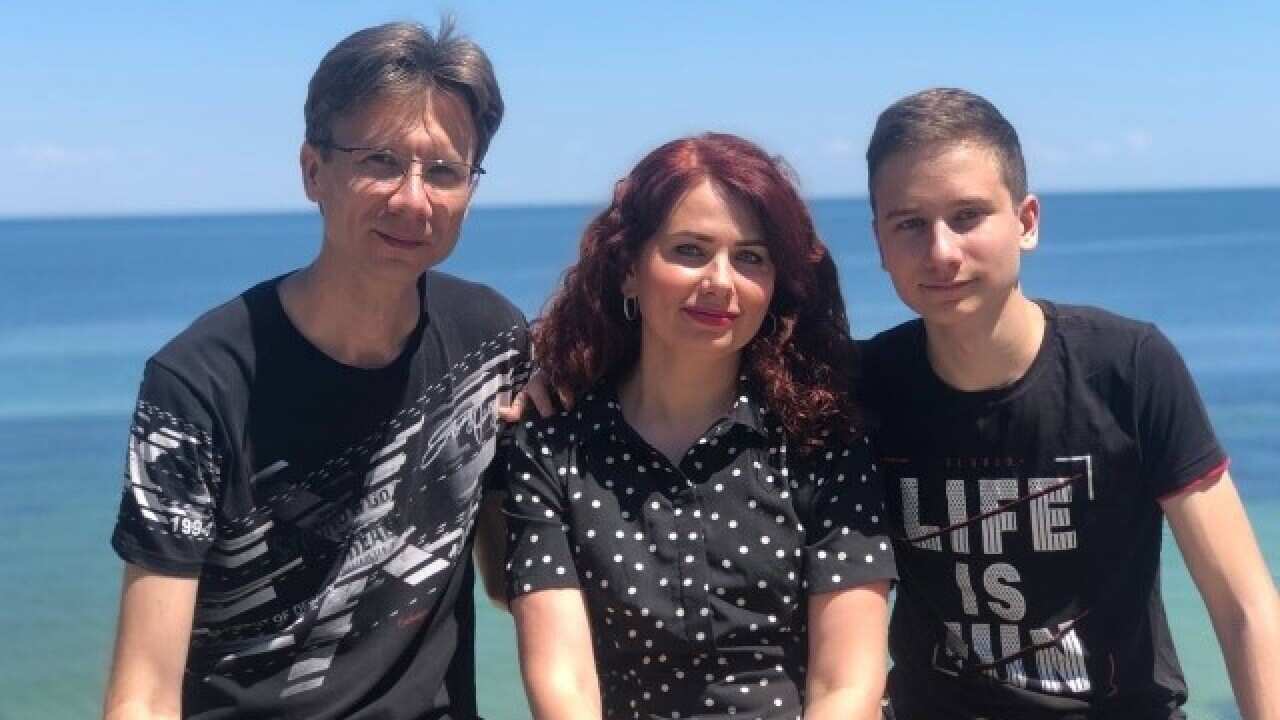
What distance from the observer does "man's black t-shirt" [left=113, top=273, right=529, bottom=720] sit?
3584 mm

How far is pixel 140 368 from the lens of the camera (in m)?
28.7

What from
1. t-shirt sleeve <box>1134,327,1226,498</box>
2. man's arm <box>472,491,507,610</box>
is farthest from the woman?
t-shirt sleeve <box>1134,327,1226,498</box>

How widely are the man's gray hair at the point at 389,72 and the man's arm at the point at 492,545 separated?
1.08 metres

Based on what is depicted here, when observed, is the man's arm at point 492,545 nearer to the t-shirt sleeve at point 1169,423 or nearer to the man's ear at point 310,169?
the man's ear at point 310,169

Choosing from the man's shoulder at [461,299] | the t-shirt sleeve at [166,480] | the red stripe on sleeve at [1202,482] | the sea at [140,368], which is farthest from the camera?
the sea at [140,368]

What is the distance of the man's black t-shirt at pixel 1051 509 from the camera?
3898 mm

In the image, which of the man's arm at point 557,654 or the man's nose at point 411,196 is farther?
the man's nose at point 411,196

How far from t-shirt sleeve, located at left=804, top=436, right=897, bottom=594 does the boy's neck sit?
1.16 feet

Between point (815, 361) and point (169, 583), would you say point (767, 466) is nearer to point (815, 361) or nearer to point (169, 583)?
point (815, 361)

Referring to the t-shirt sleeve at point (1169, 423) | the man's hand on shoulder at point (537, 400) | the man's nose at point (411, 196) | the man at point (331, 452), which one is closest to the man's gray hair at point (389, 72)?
the man at point (331, 452)

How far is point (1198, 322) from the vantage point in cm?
3572

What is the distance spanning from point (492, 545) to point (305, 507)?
68 cm

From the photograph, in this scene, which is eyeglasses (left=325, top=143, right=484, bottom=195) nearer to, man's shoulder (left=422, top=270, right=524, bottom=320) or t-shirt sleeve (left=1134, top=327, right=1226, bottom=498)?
man's shoulder (left=422, top=270, right=524, bottom=320)

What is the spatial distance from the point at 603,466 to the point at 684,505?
8.9 inches
